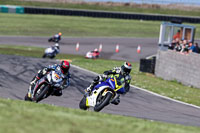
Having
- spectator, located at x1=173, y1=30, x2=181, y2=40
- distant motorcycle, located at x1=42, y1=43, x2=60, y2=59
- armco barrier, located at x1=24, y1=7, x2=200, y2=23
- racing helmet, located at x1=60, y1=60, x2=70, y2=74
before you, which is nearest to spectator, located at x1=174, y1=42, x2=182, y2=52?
spectator, located at x1=173, y1=30, x2=181, y2=40

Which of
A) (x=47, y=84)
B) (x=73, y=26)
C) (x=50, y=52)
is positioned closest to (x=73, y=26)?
(x=73, y=26)

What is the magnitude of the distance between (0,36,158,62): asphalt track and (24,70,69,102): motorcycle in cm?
1822

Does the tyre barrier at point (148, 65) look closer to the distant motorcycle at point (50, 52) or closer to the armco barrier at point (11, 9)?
the distant motorcycle at point (50, 52)

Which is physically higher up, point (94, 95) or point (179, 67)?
point (94, 95)

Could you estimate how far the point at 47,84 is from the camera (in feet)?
35.1

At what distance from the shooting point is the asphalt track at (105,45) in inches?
1206

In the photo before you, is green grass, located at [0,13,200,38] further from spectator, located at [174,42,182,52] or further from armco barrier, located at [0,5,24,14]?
spectator, located at [174,42,182,52]

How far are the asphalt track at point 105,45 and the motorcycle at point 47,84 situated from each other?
18.2m

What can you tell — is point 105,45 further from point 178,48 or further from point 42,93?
point 42,93

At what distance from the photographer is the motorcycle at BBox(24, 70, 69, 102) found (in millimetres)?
10633

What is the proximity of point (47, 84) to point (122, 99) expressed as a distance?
365 cm

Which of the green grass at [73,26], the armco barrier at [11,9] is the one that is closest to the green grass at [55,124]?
the green grass at [73,26]

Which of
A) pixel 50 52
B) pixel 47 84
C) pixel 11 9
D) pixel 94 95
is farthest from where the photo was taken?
pixel 11 9

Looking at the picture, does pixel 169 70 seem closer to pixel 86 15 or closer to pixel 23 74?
pixel 23 74
